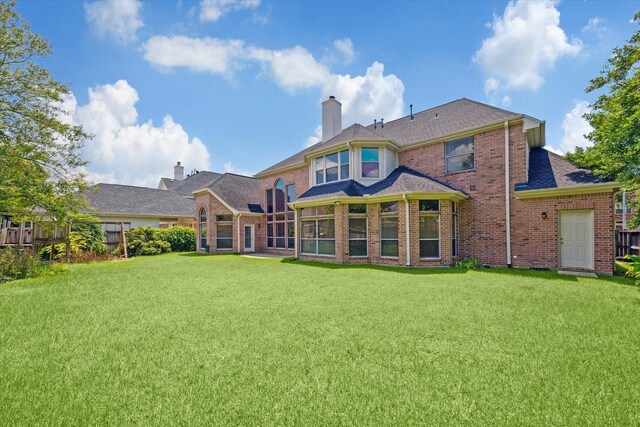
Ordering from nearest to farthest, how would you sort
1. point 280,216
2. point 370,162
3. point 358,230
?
point 358,230 < point 370,162 < point 280,216

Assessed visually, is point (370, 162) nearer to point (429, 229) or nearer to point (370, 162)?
point (370, 162)

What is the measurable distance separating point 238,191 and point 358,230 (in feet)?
39.7

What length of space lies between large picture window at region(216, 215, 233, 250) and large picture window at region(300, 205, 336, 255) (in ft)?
22.7

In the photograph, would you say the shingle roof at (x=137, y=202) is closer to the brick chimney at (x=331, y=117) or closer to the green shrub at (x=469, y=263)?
the brick chimney at (x=331, y=117)

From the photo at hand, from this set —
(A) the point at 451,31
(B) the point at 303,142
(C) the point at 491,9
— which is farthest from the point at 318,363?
(B) the point at 303,142

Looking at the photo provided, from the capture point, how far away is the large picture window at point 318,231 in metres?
14.2

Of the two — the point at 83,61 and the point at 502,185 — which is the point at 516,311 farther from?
the point at 83,61

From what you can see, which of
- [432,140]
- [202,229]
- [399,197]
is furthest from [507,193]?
[202,229]

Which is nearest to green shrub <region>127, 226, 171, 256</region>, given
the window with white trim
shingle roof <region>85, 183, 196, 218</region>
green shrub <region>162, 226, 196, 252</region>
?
green shrub <region>162, 226, 196, 252</region>

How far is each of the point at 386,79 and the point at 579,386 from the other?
15.2 m

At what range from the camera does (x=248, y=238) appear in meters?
20.8

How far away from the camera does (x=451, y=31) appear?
11812 millimetres

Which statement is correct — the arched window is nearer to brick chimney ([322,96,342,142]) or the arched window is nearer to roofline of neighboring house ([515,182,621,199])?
brick chimney ([322,96,342,142])

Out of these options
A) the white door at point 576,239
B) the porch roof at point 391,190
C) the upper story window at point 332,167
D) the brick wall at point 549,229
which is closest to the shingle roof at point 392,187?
the porch roof at point 391,190
